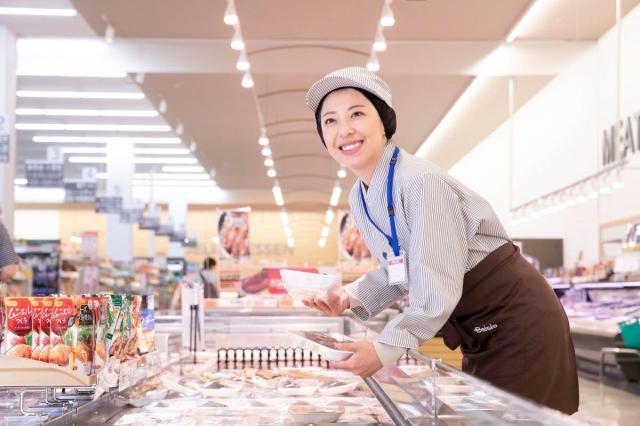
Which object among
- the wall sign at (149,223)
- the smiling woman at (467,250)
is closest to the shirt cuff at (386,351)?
the smiling woman at (467,250)

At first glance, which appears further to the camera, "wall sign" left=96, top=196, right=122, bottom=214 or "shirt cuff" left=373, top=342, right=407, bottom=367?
"wall sign" left=96, top=196, right=122, bottom=214

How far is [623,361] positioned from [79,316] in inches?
314

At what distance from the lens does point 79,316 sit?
2.08 metres

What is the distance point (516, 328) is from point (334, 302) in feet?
1.66

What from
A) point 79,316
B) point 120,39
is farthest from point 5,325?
→ point 120,39

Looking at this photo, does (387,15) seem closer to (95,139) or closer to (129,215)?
(129,215)

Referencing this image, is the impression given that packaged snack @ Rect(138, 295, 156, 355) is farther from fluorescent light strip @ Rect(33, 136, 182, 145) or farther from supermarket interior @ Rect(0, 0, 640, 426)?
fluorescent light strip @ Rect(33, 136, 182, 145)

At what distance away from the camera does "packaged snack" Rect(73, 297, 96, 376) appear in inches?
80.6

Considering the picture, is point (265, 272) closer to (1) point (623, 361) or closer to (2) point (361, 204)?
(1) point (623, 361)

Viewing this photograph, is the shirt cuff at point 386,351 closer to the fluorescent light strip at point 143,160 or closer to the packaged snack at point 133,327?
the packaged snack at point 133,327

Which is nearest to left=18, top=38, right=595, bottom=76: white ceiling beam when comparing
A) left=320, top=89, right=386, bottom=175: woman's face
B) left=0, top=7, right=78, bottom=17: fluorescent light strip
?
left=0, top=7, right=78, bottom=17: fluorescent light strip

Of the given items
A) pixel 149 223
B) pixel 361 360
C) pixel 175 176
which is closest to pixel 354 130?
pixel 361 360

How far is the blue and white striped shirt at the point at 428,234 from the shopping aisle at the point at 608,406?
4.52 m

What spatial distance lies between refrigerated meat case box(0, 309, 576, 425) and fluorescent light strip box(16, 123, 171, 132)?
13.9 meters
